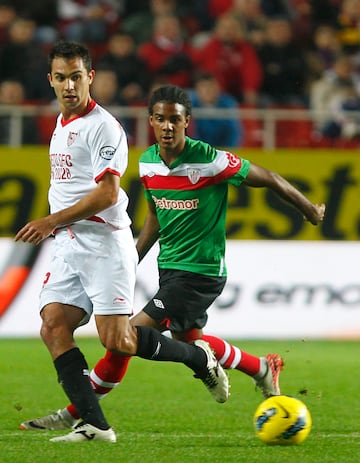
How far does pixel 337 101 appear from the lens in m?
14.3

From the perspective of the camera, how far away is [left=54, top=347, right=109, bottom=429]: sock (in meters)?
6.11

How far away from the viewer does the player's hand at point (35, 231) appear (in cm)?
575

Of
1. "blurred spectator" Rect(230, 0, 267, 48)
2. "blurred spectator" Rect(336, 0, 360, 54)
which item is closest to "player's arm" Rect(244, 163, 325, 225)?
"blurred spectator" Rect(230, 0, 267, 48)

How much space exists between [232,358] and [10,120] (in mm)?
6841

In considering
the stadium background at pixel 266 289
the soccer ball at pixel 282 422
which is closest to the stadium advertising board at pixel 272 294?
the stadium background at pixel 266 289

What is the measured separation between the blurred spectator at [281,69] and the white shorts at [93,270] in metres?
8.70

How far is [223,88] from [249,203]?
1733 millimetres

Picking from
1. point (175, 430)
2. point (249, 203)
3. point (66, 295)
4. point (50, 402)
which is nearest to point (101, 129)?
point (66, 295)

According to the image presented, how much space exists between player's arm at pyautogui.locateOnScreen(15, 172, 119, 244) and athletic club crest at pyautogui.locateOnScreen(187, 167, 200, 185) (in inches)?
42.5

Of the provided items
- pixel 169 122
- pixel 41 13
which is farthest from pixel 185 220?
pixel 41 13

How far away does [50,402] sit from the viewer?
26.1 feet

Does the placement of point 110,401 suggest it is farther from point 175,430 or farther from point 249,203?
point 249,203

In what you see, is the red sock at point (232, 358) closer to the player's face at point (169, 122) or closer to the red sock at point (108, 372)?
the red sock at point (108, 372)

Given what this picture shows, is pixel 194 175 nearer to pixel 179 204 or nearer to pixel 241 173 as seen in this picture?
pixel 179 204
